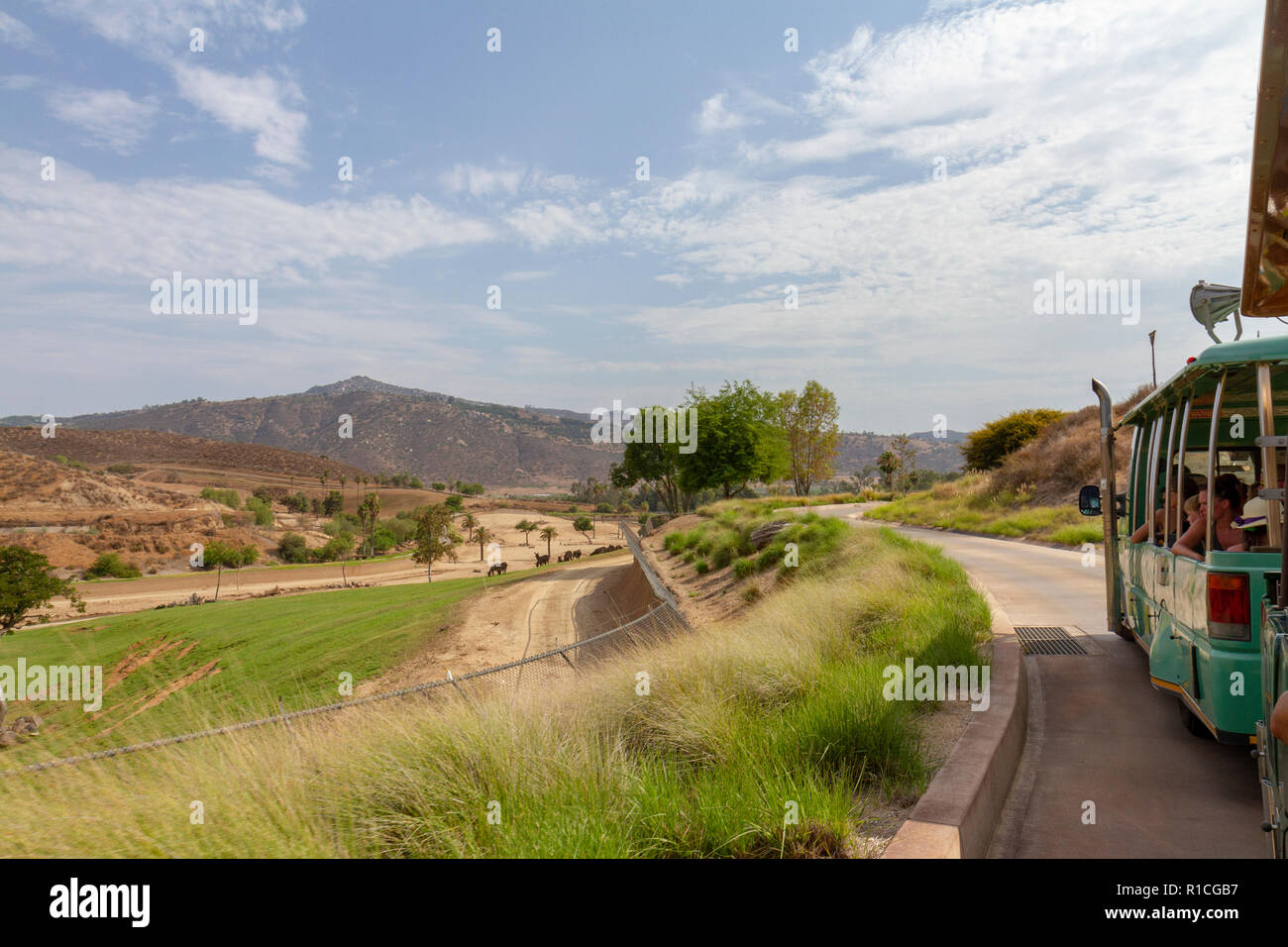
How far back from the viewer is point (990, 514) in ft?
109

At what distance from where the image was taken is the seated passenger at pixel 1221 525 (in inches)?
197

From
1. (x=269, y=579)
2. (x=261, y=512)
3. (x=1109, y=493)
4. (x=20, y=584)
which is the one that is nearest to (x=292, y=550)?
(x=261, y=512)

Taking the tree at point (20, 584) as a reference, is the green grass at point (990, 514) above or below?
above

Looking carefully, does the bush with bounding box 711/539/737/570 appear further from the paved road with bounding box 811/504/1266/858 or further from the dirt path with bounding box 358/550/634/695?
the paved road with bounding box 811/504/1266/858

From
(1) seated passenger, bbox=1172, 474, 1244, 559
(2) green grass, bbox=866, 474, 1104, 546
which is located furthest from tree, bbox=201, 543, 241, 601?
(1) seated passenger, bbox=1172, 474, 1244, 559

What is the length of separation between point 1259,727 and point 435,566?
85962mm

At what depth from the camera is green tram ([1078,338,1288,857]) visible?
378cm

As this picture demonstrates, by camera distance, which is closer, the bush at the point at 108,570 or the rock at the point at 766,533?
the rock at the point at 766,533

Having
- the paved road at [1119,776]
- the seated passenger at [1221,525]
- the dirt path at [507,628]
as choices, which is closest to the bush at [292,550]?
the dirt path at [507,628]

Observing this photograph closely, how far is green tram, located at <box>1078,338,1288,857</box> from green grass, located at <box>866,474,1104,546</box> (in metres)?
16.2

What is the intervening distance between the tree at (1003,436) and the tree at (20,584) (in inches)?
2063

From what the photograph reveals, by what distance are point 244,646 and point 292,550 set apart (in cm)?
6627

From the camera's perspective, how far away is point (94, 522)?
9112 centimetres

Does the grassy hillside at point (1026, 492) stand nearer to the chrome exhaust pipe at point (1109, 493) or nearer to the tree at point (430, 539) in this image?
the chrome exhaust pipe at point (1109, 493)
